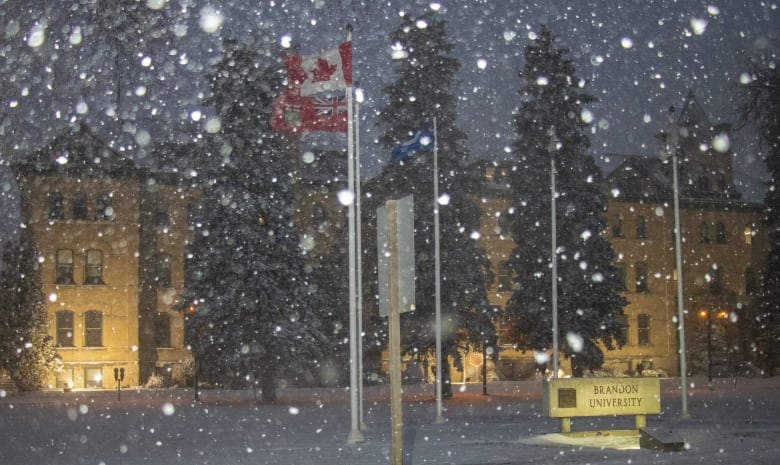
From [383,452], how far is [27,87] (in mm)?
9556

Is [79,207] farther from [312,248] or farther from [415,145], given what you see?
[415,145]

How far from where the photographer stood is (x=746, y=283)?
215 ft

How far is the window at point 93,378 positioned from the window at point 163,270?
5.62 meters

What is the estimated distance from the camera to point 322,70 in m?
21.1

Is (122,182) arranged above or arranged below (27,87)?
above

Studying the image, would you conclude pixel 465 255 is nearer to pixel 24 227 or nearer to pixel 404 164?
pixel 404 164

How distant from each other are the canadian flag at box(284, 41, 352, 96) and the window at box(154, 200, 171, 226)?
33.5m

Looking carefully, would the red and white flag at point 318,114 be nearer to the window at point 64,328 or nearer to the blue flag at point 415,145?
the blue flag at point 415,145

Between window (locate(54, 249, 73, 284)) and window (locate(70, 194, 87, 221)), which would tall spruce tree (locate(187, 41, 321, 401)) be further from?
window (locate(54, 249, 73, 284))

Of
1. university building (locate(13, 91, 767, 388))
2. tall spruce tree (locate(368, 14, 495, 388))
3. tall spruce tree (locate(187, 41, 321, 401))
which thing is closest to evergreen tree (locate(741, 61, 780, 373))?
university building (locate(13, 91, 767, 388))

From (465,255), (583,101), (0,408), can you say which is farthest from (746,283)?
(0,408)

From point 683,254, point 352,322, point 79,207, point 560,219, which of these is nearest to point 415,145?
point 352,322

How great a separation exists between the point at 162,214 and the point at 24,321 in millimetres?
9658

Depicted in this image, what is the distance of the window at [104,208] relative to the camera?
167 feet
